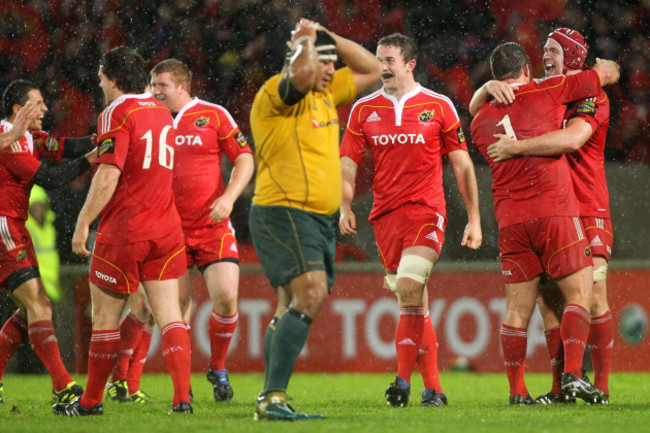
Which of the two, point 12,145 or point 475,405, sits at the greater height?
point 12,145

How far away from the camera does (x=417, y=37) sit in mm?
12875

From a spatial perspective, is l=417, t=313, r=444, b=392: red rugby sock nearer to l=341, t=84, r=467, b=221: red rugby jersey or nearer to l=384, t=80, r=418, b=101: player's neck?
l=341, t=84, r=467, b=221: red rugby jersey

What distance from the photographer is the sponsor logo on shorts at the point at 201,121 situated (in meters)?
6.60

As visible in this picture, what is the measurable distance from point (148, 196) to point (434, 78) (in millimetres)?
7696

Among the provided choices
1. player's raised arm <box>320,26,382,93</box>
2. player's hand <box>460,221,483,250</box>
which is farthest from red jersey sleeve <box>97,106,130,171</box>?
player's hand <box>460,221,483,250</box>

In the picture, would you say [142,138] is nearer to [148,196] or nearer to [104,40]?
[148,196]

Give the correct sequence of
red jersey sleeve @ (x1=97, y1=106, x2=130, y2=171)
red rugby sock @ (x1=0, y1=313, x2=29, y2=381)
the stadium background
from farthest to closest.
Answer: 1. the stadium background
2. red rugby sock @ (x1=0, y1=313, x2=29, y2=381)
3. red jersey sleeve @ (x1=97, y1=106, x2=130, y2=171)

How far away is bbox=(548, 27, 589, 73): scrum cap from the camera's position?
6.02m

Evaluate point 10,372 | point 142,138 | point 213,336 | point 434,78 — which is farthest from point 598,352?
point 434,78

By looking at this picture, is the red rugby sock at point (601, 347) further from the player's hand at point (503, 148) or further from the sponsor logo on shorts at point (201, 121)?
the sponsor logo on shorts at point (201, 121)

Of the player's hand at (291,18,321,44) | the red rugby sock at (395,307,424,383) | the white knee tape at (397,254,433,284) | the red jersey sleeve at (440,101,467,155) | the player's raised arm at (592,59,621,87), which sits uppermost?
the player's raised arm at (592,59,621,87)

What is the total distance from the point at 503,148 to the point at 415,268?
888 millimetres

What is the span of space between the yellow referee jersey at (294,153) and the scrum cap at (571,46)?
2.02 metres

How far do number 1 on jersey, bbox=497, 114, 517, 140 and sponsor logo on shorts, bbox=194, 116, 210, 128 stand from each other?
2030 mm
